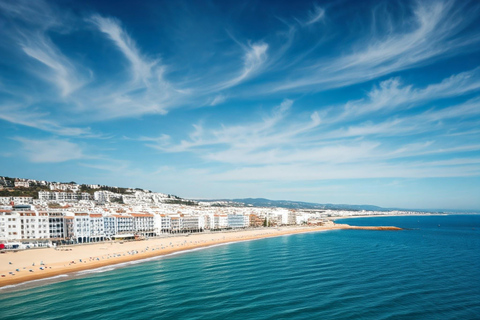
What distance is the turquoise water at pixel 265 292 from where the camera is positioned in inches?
786

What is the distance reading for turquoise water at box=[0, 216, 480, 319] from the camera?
1995 cm

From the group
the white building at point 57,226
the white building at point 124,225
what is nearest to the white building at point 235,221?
the white building at point 124,225

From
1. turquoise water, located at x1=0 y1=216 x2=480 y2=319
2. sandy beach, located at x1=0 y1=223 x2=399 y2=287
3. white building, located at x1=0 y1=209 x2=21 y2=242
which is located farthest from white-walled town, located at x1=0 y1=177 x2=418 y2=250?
turquoise water, located at x1=0 y1=216 x2=480 y2=319

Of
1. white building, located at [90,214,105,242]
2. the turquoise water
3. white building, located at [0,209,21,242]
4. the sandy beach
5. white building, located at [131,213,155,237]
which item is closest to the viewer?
the turquoise water

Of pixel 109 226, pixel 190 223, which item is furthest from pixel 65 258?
pixel 190 223

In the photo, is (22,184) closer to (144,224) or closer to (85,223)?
(144,224)

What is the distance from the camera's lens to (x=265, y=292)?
24.5 metres

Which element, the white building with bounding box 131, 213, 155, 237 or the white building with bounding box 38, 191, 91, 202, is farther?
the white building with bounding box 38, 191, 91, 202

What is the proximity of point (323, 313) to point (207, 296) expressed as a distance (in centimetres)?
888

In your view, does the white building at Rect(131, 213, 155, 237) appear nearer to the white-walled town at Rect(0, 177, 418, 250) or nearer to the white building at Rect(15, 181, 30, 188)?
the white-walled town at Rect(0, 177, 418, 250)

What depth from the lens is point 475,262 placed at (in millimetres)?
37031

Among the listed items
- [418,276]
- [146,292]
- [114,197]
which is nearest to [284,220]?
[114,197]

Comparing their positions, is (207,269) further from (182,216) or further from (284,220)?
(284,220)

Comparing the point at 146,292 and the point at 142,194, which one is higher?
the point at 142,194
